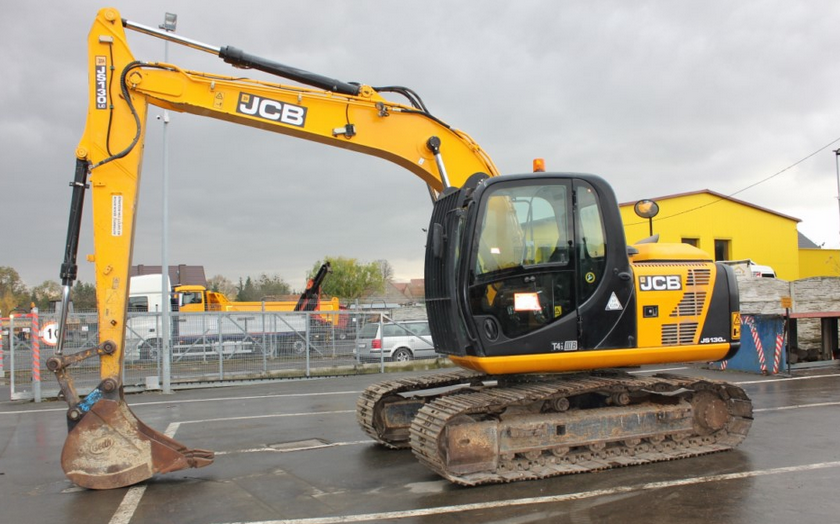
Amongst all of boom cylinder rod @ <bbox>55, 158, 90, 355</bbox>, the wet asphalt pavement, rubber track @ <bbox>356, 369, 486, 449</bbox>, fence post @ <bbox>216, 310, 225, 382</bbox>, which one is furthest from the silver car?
boom cylinder rod @ <bbox>55, 158, 90, 355</bbox>

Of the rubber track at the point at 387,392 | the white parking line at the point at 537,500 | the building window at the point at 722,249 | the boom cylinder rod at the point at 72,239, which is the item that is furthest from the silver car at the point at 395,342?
the building window at the point at 722,249

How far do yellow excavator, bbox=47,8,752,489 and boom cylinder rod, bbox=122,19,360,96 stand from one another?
2 centimetres

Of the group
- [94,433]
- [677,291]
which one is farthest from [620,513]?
[94,433]

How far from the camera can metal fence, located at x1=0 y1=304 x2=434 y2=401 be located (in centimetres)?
1485

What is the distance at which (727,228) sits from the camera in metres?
33.2

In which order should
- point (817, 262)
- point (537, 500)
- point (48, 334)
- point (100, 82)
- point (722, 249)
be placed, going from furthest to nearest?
point (817, 262) → point (722, 249) → point (48, 334) → point (100, 82) → point (537, 500)

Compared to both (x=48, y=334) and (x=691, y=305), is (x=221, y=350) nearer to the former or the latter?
(x=48, y=334)

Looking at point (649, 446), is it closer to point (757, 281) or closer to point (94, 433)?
point (94, 433)

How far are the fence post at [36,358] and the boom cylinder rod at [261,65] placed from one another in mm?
9650

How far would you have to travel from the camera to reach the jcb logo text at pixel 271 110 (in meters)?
7.32

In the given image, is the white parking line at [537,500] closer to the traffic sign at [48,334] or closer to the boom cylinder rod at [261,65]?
the boom cylinder rod at [261,65]

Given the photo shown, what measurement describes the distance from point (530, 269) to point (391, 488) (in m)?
2.55

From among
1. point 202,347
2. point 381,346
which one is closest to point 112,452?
point 202,347

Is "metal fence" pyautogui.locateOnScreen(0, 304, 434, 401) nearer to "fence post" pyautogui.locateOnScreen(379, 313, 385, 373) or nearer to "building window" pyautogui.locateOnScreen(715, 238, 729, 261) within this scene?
"fence post" pyautogui.locateOnScreen(379, 313, 385, 373)
